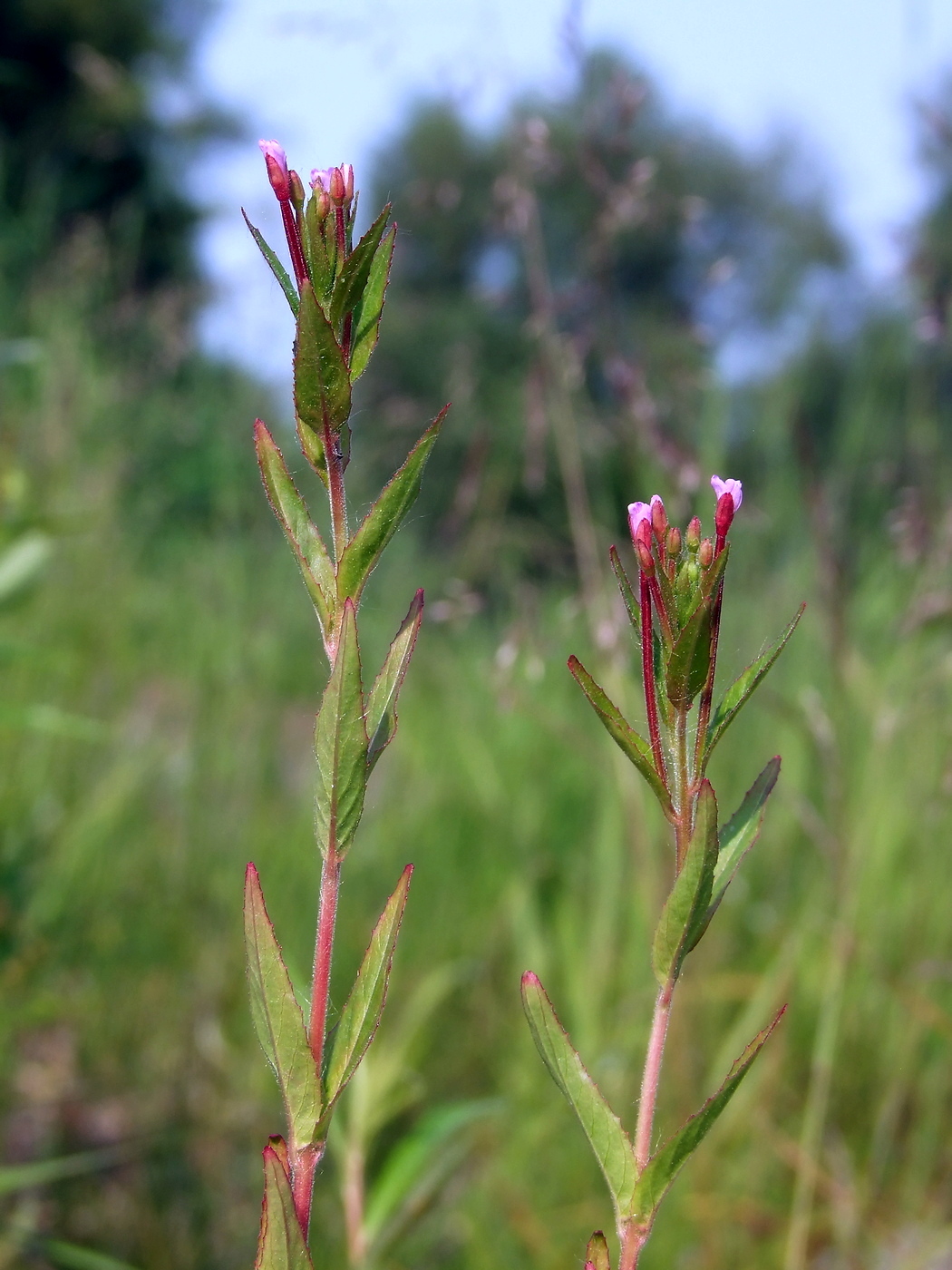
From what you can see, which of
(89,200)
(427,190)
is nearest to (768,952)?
(427,190)

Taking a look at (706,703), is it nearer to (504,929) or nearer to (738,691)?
(738,691)

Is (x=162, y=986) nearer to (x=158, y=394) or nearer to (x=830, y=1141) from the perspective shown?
(x=830, y=1141)

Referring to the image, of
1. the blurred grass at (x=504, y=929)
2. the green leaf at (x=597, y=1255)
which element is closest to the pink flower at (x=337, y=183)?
the green leaf at (x=597, y=1255)

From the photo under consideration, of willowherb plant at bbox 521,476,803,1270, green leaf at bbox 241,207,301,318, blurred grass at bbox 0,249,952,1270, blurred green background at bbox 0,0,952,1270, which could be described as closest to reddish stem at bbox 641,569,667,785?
willowherb plant at bbox 521,476,803,1270

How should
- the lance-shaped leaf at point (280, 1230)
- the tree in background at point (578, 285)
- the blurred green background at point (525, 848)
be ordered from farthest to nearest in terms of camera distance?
the tree in background at point (578, 285) → the blurred green background at point (525, 848) → the lance-shaped leaf at point (280, 1230)

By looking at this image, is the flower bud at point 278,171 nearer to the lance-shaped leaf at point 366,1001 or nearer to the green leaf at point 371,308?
the green leaf at point 371,308

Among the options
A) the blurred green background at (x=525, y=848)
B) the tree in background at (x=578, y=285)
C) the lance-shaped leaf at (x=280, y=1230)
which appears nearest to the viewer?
the lance-shaped leaf at (x=280, y=1230)

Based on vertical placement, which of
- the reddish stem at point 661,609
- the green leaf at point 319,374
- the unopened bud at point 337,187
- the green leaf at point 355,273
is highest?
the unopened bud at point 337,187
